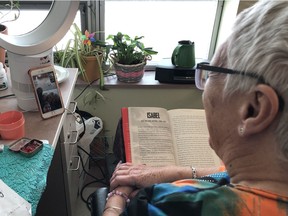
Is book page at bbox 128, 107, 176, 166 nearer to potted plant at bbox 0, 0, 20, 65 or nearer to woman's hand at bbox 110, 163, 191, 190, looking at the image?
woman's hand at bbox 110, 163, 191, 190

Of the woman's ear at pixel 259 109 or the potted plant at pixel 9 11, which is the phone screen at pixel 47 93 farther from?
the potted plant at pixel 9 11

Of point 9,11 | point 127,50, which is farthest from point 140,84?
point 9,11

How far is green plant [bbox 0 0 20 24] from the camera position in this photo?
69.5 inches

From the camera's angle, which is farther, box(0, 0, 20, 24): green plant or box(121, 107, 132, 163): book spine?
box(0, 0, 20, 24): green plant

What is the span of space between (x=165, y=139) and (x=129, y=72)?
2.24 feet

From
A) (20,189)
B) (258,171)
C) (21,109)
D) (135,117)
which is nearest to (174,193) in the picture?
(258,171)

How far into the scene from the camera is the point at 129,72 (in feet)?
6.08

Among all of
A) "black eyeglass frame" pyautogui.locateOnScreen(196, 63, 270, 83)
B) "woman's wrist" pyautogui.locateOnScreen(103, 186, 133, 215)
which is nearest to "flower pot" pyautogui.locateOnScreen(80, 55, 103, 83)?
"woman's wrist" pyautogui.locateOnScreen(103, 186, 133, 215)

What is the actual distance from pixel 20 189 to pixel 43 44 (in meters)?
0.48

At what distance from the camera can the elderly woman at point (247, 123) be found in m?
0.60

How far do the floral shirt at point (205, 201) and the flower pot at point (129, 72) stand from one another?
1.10m

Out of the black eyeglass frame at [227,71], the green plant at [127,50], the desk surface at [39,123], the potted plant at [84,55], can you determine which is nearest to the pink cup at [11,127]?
the desk surface at [39,123]

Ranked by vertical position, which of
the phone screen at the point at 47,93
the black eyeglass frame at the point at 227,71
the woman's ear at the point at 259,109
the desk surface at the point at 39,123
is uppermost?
the black eyeglass frame at the point at 227,71

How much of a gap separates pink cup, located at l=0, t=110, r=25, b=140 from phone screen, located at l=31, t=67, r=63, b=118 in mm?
96
